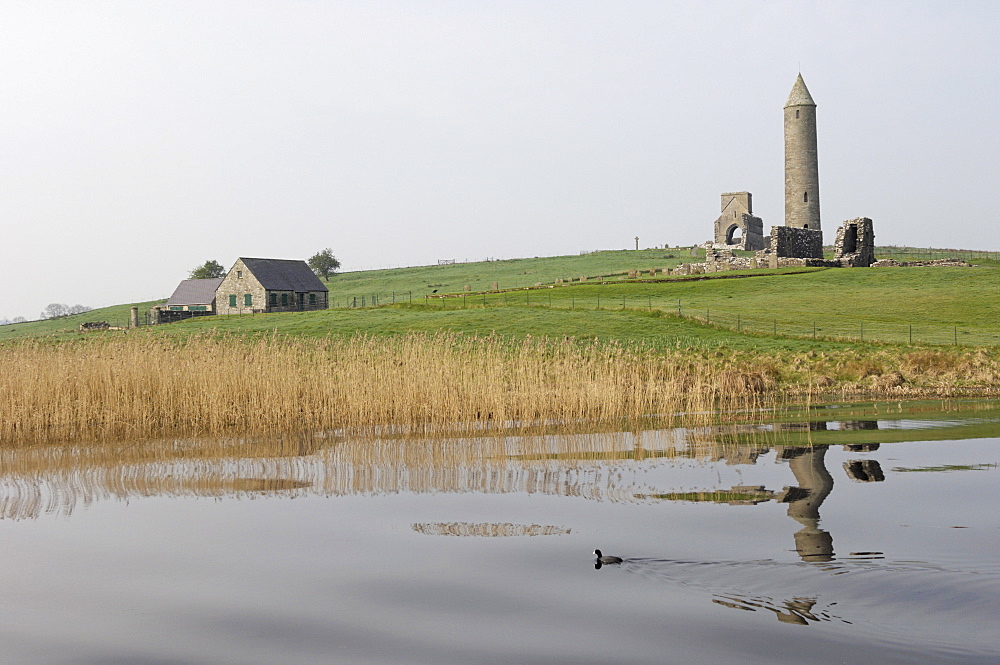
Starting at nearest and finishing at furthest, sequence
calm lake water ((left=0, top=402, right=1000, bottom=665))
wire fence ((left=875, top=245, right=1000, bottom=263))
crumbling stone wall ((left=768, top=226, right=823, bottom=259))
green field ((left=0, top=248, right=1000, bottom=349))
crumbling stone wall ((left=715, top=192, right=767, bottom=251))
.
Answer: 1. calm lake water ((left=0, top=402, right=1000, bottom=665))
2. green field ((left=0, top=248, right=1000, bottom=349))
3. crumbling stone wall ((left=768, top=226, right=823, bottom=259))
4. wire fence ((left=875, top=245, right=1000, bottom=263))
5. crumbling stone wall ((left=715, top=192, right=767, bottom=251))

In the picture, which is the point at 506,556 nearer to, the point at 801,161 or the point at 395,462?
the point at 395,462

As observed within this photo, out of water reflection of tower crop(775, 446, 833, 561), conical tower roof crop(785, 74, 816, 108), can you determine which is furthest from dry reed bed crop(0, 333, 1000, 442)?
conical tower roof crop(785, 74, 816, 108)

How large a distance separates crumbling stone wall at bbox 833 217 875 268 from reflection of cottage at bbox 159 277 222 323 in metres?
49.1

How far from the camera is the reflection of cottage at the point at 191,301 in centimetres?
7750

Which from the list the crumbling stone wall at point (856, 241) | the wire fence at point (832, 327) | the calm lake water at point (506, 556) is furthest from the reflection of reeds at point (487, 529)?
the crumbling stone wall at point (856, 241)

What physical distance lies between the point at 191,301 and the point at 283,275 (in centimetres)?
895

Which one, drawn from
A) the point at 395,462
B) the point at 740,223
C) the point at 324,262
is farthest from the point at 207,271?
the point at 395,462

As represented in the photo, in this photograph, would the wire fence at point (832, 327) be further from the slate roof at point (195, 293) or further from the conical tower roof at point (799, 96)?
the conical tower roof at point (799, 96)

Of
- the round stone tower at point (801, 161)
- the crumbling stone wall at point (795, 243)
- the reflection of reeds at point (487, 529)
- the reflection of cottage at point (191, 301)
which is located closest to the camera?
the reflection of reeds at point (487, 529)

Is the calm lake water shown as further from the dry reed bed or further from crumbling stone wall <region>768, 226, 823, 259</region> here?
crumbling stone wall <region>768, 226, 823, 259</region>

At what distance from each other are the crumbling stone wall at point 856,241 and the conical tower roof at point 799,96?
17.5 meters

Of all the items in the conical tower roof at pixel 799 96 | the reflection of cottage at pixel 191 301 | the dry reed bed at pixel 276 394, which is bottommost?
the dry reed bed at pixel 276 394

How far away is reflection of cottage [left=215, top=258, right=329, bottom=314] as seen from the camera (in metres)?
72.8

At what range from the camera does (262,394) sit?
18.1 m
